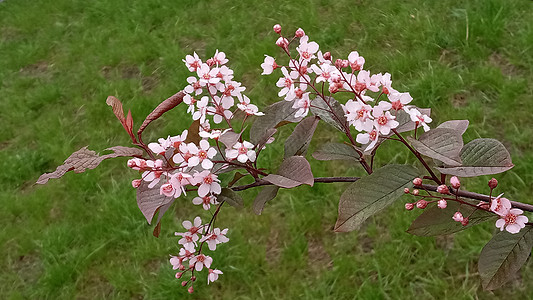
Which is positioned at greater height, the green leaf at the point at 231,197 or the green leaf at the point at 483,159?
the green leaf at the point at 483,159

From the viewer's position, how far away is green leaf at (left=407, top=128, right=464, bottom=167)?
2.20 feet

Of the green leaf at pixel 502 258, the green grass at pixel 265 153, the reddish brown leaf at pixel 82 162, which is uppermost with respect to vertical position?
the reddish brown leaf at pixel 82 162

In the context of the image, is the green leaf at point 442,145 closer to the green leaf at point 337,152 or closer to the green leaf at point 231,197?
the green leaf at point 337,152

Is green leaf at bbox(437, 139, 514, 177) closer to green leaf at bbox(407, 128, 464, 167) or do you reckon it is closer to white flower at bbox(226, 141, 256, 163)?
green leaf at bbox(407, 128, 464, 167)

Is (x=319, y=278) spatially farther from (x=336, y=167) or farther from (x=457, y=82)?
(x=457, y=82)

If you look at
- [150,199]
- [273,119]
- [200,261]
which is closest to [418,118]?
[273,119]

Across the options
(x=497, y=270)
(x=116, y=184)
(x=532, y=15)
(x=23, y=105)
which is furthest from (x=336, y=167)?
(x=23, y=105)

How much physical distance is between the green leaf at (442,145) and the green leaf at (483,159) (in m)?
0.04

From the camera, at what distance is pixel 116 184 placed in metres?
2.55

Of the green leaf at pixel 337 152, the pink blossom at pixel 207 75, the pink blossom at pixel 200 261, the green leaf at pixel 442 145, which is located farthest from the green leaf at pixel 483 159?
the pink blossom at pixel 200 261

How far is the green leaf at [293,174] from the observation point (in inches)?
29.3

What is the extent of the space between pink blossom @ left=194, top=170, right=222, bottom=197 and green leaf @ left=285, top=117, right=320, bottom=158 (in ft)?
0.55

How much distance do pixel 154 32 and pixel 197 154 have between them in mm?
2787

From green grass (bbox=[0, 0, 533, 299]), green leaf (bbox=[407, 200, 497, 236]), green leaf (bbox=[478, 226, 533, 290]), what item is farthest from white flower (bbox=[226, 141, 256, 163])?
A: green grass (bbox=[0, 0, 533, 299])
